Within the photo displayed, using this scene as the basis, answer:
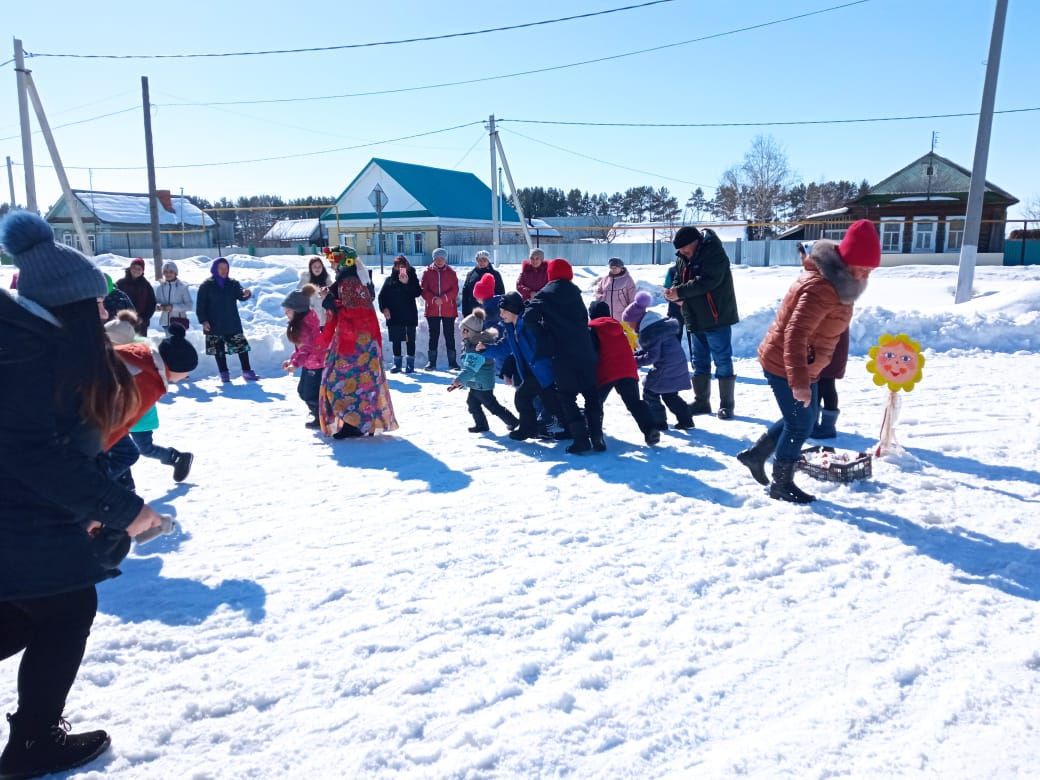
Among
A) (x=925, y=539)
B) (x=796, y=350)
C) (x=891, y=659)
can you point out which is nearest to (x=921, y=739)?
(x=891, y=659)

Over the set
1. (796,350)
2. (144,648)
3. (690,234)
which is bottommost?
(144,648)

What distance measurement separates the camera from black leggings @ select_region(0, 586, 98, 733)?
2182 mm

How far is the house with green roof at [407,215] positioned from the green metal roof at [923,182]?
60.4ft

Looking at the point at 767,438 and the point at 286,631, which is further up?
the point at 767,438

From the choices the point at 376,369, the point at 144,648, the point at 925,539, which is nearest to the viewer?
the point at 144,648

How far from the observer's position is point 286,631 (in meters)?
3.24

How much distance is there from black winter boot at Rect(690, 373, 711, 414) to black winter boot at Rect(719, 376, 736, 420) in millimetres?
189

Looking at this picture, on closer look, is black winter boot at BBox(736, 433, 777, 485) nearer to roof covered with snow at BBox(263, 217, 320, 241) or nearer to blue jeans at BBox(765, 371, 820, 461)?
blue jeans at BBox(765, 371, 820, 461)

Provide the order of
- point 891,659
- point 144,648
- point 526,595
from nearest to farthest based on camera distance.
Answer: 1. point 891,659
2. point 144,648
3. point 526,595

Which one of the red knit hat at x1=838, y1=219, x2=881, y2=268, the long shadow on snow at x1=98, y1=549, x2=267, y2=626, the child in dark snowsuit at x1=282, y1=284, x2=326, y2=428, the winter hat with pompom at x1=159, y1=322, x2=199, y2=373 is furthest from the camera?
the child in dark snowsuit at x1=282, y1=284, x2=326, y2=428

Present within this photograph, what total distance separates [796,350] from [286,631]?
304cm

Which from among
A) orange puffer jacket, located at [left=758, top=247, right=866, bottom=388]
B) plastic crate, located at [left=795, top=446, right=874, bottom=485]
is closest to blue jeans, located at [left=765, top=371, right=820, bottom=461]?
orange puffer jacket, located at [left=758, top=247, right=866, bottom=388]

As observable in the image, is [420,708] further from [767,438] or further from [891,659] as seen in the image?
[767,438]

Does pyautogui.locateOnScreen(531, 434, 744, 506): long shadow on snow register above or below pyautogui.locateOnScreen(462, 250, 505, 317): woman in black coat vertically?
below
